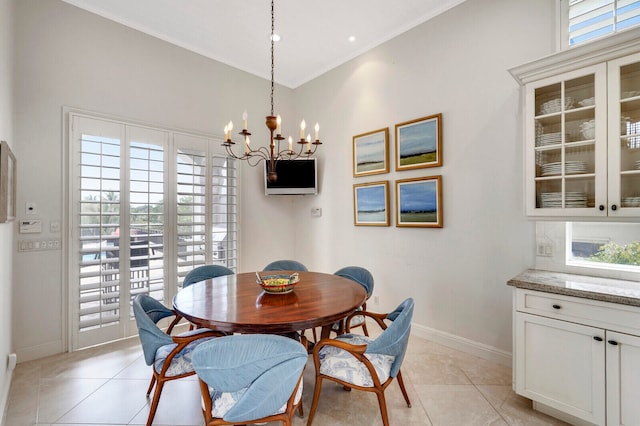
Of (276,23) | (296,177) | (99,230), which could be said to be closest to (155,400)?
(99,230)

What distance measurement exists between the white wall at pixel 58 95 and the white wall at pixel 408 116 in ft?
0.03

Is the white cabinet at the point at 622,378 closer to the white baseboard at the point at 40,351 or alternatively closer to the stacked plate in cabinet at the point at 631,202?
the stacked plate in cabinet at the point at 631,202

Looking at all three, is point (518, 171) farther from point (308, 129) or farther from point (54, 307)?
point (54, 307)

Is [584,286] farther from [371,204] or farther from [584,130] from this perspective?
[371,204]

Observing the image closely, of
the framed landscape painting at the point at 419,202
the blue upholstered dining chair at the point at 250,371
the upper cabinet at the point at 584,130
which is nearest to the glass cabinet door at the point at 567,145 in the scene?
the upper cabinet at the point at 584,130

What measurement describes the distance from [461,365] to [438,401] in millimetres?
655

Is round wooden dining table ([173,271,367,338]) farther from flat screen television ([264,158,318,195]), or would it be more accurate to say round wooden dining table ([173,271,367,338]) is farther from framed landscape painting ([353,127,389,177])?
flat screen television ([264,158,318,195])

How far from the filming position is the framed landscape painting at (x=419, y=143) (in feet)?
10.1

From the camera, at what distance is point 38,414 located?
2.03 metres

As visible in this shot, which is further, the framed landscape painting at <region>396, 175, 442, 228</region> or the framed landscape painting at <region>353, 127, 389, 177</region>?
the framed landscape painting at <region>353, 127, 389, 177</region>

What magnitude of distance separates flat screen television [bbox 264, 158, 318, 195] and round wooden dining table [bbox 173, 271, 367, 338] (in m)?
1.96

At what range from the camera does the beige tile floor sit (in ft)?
6.46

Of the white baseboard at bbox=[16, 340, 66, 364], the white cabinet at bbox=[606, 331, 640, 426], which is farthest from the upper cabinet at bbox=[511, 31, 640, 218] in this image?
the white baseboard at bbox=[16, 340, 66, 364]

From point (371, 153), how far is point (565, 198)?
6.72 ft
